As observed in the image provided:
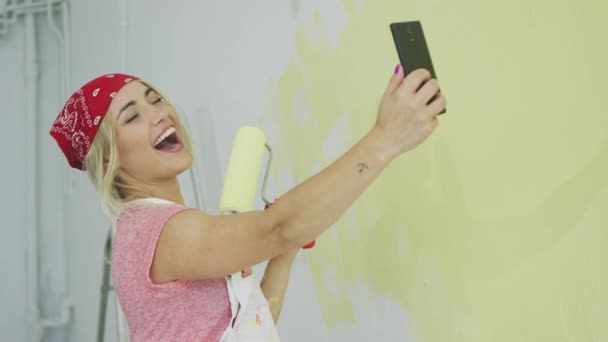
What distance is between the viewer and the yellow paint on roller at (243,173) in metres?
1.14

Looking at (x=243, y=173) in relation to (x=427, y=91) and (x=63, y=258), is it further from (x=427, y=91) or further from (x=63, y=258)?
(x=63, y=258)

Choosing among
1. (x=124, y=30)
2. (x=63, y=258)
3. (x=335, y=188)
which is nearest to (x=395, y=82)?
(x=335, y=188)

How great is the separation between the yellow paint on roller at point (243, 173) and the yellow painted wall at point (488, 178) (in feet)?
0.59

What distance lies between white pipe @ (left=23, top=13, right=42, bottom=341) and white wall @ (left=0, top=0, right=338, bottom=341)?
42mm

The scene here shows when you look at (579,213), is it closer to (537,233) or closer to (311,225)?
(537,233)

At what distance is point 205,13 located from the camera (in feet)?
5.55

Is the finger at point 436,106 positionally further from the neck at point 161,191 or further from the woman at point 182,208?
the neck at point 161,191

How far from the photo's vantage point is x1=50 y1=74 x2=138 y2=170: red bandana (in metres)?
1.04

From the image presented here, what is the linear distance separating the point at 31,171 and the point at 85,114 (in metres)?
1.56

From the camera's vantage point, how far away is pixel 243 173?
3.80 ft

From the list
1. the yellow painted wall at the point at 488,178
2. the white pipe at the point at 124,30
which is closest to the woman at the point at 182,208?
the yellow painted wall at the point at 488,178

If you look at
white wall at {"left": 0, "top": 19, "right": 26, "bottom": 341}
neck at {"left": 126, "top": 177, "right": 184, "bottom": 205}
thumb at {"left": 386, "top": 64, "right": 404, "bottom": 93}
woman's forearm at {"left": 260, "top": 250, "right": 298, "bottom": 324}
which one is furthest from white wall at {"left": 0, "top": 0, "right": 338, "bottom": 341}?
thumb at {"left": 386, "top": 64, "right": 404, "bottom": 93}

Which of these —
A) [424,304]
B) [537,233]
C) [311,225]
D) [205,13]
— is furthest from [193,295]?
[205,13]

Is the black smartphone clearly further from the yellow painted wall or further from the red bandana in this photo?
the red bandana
